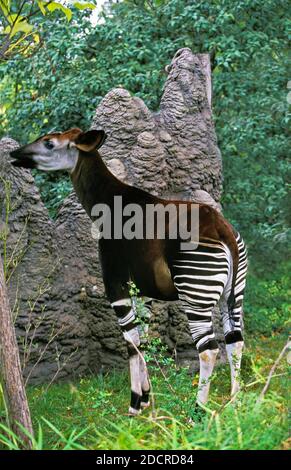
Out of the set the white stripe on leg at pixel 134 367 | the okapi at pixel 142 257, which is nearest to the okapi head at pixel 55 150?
the okapi at pixel 142 257

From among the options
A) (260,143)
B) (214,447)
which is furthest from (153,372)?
(260,143)

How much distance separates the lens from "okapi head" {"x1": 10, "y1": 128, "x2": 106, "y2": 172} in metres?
5.31

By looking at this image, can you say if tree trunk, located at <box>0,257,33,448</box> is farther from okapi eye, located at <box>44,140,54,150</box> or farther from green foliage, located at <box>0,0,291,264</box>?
green foliage, located at <box>0,0,291,264</box>

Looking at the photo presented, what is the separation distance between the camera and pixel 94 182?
17.7ft

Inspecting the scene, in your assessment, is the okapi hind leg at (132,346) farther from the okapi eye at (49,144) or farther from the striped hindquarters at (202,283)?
the okapi eye at (49,144)

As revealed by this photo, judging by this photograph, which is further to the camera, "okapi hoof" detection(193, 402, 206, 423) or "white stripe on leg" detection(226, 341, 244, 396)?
"white stripe on leg" detection(226, 341, 244, 396)

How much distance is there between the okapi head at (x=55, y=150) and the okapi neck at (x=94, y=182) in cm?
5

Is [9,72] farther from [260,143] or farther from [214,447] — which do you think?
[214,447]

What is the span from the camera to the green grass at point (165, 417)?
3791mm

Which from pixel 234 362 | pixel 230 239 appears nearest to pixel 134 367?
pixel 234 362

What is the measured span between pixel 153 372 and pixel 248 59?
4.50m

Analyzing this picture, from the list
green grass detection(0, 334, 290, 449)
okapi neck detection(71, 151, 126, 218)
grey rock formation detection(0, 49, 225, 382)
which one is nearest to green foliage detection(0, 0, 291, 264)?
grey rock formation detection(0, 49, 225, 382)

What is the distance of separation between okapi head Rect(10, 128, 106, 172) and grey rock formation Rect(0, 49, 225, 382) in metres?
1.04
